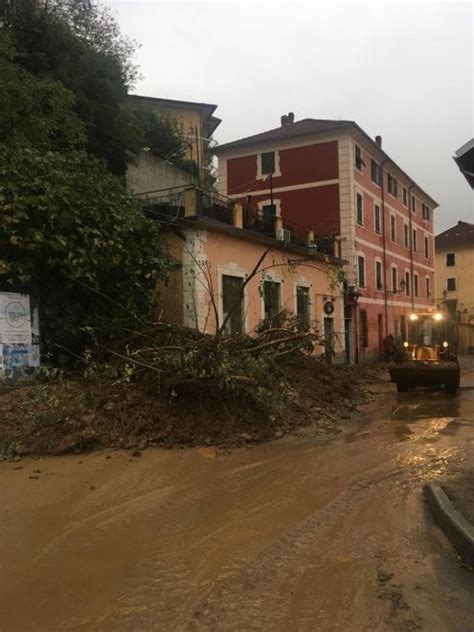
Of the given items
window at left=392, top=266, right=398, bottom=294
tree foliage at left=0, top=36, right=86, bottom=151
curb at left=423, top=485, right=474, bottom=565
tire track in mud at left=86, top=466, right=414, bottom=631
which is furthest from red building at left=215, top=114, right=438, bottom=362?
tire track in mud at left=86, top=466, right=414, bottom=631

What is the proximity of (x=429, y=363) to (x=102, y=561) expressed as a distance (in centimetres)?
1466

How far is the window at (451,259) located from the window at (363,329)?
3128 centimetres

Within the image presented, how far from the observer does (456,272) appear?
58.5 metres

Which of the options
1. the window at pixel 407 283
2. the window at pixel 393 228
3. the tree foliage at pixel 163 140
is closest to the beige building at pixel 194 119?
the tree foliage at pixel 163 140

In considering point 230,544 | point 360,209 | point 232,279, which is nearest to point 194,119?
point 360,209

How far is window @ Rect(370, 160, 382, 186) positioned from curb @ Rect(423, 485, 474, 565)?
28.6 metres

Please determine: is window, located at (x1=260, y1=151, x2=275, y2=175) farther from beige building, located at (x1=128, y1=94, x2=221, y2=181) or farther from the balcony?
beige building, located at (x1=128, y1=94, x2=221, y2=181)

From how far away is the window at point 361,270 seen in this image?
30.3 m

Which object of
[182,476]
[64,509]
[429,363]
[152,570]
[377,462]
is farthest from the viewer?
[429,363]

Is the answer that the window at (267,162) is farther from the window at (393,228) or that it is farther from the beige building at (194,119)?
the window at (393,228)

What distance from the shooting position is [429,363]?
704 inches

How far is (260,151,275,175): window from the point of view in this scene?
102 feet

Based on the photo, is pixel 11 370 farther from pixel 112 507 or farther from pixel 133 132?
pixel 133 132

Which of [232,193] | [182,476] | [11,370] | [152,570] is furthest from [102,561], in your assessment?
[232,193]
